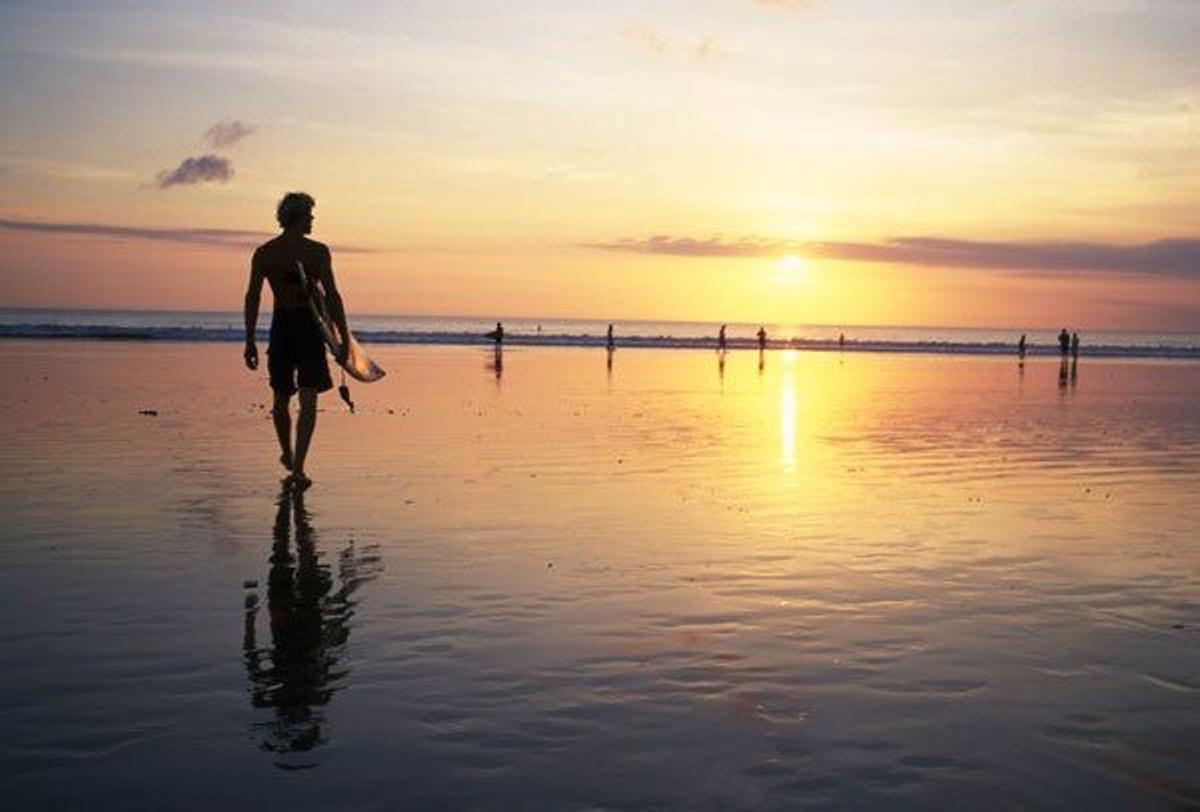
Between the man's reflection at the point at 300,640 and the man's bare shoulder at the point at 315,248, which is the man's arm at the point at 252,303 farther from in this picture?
→ the man's reflection at the point at 300,640

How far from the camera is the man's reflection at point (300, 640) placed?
14.7ft

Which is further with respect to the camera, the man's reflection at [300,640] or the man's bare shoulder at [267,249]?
Answer: the man's bare shoulder at [267,249]

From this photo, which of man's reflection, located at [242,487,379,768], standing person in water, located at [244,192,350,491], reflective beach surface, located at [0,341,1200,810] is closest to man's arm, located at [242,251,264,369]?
standing person in water, located at [244,192,350,491]

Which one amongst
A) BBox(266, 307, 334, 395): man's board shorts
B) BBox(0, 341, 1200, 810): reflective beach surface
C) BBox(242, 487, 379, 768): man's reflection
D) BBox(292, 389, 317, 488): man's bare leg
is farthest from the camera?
BBox(266, 307, 334, 395): man's board shorts

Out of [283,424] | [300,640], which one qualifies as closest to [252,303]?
[283,424]

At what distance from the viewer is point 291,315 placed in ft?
37.1

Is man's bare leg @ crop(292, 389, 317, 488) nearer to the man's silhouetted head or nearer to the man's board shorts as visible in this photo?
the man's board shorts

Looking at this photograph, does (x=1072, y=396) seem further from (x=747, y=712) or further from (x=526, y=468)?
(x=747, y=712)

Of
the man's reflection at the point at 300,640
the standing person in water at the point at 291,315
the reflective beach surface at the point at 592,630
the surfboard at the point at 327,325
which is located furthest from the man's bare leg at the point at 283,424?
the man's reflection at the point at 300,640

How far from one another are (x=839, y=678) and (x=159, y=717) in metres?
2.87

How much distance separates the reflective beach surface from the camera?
4.09 meters

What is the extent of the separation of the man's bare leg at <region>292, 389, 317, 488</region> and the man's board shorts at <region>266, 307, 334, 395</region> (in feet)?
0.42

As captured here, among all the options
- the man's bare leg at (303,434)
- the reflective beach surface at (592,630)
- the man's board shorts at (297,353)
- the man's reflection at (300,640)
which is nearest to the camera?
the reflective beach surface at (592,630)

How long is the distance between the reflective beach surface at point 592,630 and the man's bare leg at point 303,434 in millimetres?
398
